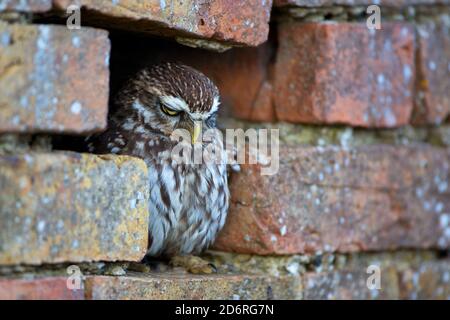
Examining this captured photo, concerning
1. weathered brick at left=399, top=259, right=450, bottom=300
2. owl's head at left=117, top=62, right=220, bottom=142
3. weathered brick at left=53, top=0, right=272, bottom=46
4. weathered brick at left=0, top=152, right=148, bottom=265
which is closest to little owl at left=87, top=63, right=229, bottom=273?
owl's head at left=117, top=62, right=220, bottom=142

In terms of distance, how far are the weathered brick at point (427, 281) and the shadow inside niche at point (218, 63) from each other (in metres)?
0.79

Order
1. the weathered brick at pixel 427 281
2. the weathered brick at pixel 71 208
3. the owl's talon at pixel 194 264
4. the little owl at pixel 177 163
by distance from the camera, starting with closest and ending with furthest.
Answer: the weathered brick at pixel 71 208 < the owl's talon at pixel 194 264 < the little owl at pixel 177 163 < the weathered brick at pixel 427 281

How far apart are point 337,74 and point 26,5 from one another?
1.12 m

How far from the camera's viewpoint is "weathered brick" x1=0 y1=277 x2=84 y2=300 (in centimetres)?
211

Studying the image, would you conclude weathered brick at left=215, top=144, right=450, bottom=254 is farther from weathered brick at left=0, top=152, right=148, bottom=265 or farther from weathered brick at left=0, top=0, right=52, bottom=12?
weathered brick at left=0, top=0, right=52, bottom=12

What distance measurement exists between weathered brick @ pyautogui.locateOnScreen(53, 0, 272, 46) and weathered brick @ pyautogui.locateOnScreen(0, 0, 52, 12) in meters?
0.03

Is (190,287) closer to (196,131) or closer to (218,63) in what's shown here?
(196,131)

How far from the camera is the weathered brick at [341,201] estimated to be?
287cm

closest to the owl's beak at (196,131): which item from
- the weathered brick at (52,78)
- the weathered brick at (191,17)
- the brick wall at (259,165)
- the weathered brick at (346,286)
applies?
the brick wall at (259,165)

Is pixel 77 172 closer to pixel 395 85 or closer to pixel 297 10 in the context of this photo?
pixel 297 10

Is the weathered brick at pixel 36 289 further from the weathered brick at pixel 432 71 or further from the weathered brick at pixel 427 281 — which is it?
the weathered brick at pixel 432 71

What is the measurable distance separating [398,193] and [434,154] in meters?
0.20

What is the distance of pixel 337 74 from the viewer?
2922mm
